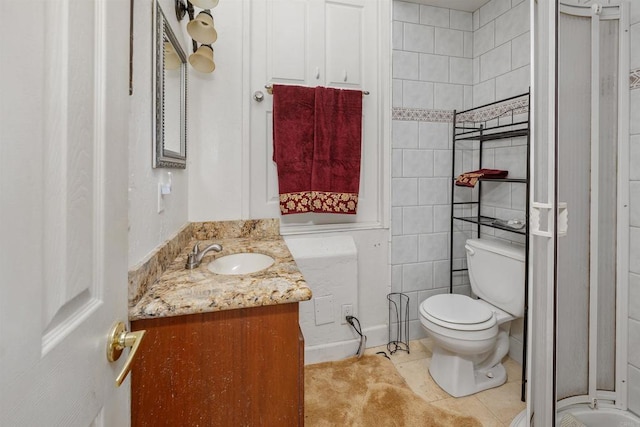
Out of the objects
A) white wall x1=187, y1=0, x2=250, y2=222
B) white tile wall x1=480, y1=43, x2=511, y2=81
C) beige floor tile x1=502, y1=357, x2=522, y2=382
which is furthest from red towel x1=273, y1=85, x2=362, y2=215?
beige floor tile x1=502, y1=357, x2=522, y2=382

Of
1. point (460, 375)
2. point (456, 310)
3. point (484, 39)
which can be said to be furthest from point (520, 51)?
point (460, 375)

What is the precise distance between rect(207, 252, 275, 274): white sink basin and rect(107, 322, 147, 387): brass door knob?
82cm

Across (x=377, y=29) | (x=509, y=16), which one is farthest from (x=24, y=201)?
(x=509, y=16)

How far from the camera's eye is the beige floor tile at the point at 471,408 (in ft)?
4.65

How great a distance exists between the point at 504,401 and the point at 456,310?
0.48m

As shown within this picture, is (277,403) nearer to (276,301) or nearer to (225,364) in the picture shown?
(225,364)

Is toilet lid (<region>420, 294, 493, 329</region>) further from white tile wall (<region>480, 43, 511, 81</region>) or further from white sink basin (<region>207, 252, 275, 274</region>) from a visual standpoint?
white tile wall (<region>480, 43, 511, 81</region>)

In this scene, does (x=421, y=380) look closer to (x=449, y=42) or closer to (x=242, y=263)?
(x=242, y=263)

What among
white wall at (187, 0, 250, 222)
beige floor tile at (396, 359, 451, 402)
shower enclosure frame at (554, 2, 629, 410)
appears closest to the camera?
shower enclosure frame at (554, 2, 629, 410)

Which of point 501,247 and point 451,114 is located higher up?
point 451,114

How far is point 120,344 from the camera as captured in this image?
503mm

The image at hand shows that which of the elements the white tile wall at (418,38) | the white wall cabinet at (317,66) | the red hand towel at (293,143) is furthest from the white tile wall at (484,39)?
the red hand towel at (293,143)

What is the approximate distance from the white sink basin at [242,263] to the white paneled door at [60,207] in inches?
32.5

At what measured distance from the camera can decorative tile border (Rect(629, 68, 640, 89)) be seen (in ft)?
3.53
